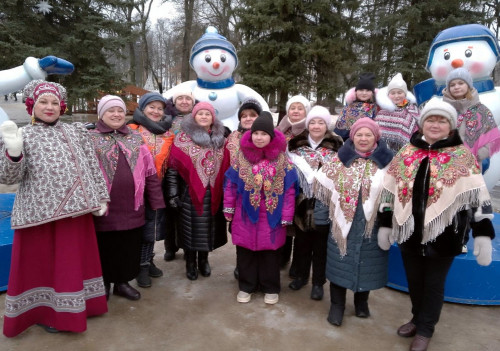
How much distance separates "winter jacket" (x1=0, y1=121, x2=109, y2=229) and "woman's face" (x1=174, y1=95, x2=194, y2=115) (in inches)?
59.8

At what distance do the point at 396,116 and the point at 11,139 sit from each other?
12.0ft

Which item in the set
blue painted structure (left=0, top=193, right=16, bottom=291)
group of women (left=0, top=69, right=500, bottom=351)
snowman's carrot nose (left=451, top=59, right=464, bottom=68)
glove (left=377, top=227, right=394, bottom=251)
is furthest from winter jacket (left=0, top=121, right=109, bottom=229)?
snowman's carrot nose (left=451, top=59, right=464, bottom=68)

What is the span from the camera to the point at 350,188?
2.75 m

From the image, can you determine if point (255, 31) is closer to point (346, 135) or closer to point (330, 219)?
point (346, 135)

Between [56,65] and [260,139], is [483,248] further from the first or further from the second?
[56,65]

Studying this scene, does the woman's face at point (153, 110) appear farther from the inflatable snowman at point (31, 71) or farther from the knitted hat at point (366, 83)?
the knitted hat at point (366, 83)

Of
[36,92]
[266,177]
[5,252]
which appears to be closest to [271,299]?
[266,177]

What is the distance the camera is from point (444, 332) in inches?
114

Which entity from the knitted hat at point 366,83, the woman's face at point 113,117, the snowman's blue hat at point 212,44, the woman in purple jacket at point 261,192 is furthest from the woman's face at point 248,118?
the snowman's blue hat at point 212,44

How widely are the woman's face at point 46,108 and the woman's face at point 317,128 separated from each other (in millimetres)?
1929

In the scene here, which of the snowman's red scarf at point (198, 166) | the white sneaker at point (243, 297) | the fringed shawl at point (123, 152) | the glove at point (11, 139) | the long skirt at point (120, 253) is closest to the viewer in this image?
the glove at point (11, 139)

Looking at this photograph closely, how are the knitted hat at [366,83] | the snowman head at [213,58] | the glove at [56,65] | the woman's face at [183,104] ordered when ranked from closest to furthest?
the glove at [56,65], the woman's face at [183,104], the knitted hat at [366,83], the snowman head at [213,58]

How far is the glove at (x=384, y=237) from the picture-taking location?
262 cm

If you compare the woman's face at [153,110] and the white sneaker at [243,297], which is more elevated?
the woman's face at [153,110]
